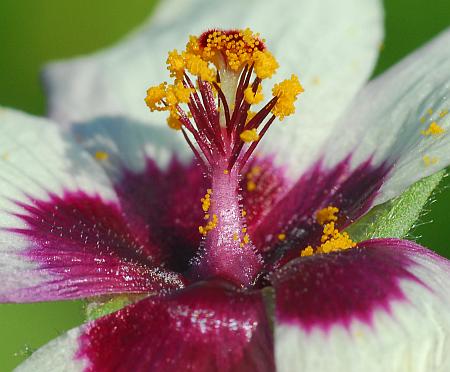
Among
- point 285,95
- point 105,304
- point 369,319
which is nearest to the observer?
point 369,319

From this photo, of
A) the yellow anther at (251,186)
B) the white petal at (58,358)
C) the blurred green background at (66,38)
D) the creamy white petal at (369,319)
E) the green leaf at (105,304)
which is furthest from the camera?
the blurred green background at (66,38)

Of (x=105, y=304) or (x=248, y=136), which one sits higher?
(x=248, y=136)

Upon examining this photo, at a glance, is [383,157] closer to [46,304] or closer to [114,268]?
[114,268]

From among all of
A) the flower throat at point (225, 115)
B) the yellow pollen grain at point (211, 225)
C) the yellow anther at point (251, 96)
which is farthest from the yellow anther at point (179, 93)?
the yellow pollen grain at point (211, 225)

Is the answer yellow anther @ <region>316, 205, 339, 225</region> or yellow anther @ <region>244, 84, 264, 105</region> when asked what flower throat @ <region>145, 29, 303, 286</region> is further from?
yellow anther @ <region>316, 205, 339, 225</region>

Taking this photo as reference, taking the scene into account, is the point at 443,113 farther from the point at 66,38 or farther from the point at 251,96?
the point at 66,38

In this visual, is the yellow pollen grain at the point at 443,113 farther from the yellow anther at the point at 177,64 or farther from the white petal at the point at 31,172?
the white petal at the point at 31,172

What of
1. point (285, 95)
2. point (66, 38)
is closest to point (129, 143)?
point (285, 95)
